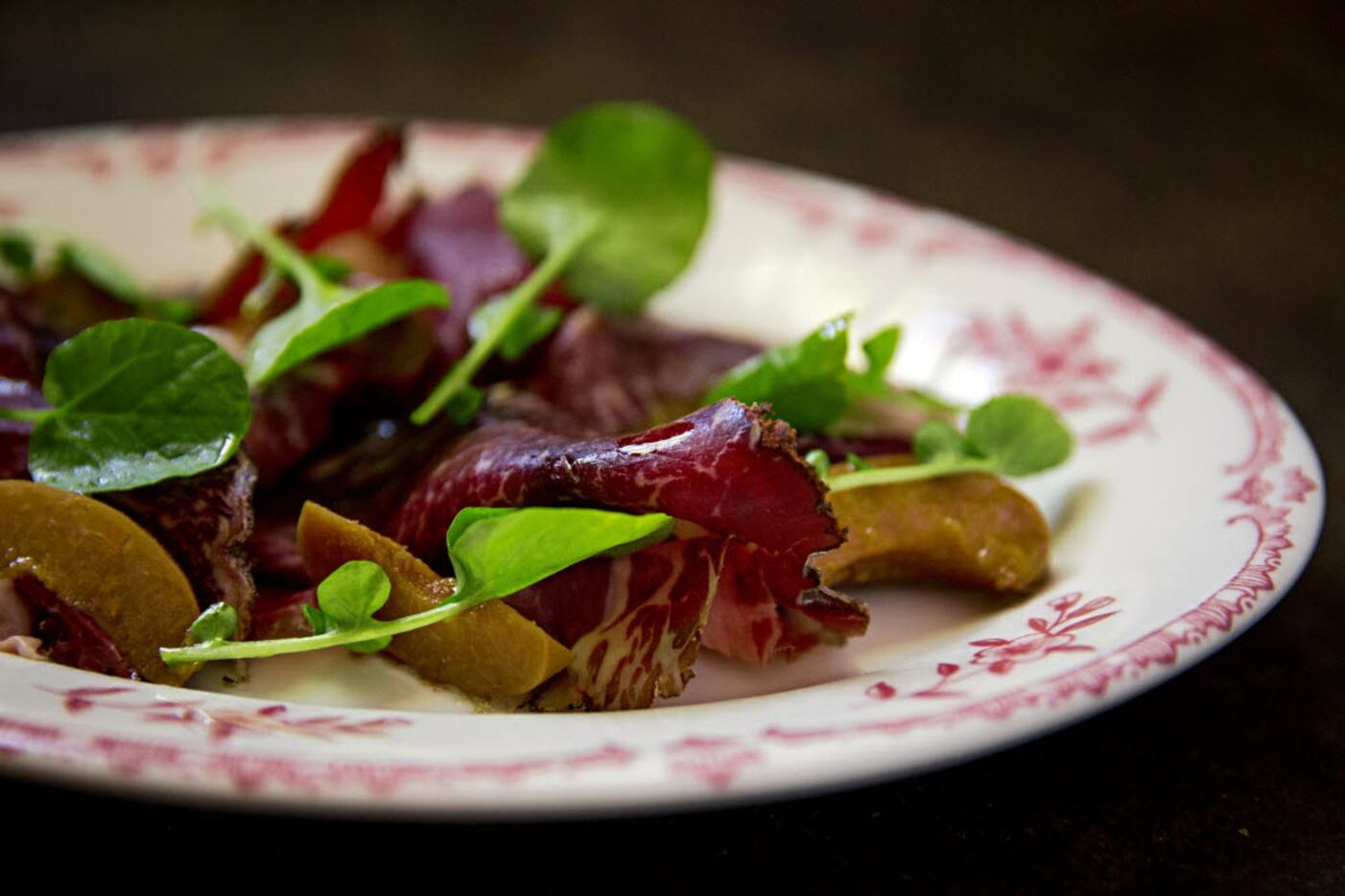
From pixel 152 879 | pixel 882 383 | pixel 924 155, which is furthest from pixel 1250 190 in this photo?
pixel 152 879

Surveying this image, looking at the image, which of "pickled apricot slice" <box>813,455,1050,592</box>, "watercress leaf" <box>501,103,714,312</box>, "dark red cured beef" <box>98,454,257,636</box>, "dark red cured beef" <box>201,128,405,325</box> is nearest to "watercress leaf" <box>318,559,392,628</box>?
"dark red cured beef" <box>98,454,257,636</box>

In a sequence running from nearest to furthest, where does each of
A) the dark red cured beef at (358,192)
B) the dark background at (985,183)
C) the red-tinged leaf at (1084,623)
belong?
the dark background at (985,183) → the red-tinged leaf at (1084,623) → the dark red cured beef at (358,192)

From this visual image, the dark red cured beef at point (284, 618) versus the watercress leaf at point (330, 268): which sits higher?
the watercress leaf at point (330, 268)

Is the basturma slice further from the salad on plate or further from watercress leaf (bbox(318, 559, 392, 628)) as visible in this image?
watercress leaf (bbox(318, 559, 392, 628))

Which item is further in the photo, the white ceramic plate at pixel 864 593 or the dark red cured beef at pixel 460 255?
the dark red cured beef at pixel 460 255

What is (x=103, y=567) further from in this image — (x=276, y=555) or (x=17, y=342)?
(x=17, y=342)

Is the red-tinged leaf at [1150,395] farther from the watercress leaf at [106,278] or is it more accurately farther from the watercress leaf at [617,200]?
the watercress leaf at [106,278]

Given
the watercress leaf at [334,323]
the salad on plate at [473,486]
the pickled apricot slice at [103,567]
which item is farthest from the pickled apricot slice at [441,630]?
the watercress leaf at [334,323]

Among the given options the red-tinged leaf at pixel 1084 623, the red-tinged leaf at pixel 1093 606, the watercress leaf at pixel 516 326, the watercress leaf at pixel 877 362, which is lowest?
the red-tinged leaf at pixel 1093 606
